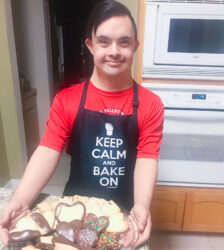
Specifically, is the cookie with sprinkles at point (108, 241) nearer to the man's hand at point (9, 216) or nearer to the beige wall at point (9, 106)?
the man's hand at point (9, 216)

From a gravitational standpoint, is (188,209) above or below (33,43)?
below

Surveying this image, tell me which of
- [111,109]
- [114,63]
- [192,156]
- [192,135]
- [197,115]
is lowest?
[192,156]

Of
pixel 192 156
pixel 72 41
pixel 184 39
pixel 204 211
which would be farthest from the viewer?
pixel 72 41

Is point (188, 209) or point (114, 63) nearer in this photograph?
point (114, 63)

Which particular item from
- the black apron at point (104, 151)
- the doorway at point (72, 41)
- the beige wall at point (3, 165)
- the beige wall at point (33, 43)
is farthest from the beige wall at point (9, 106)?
the doorway at point (72, 41)

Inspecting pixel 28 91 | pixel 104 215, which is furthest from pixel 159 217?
pixel 28 91

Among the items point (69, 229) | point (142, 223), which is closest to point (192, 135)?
point (142, 223)

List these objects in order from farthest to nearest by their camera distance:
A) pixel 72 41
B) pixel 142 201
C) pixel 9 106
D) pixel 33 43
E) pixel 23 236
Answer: pixel 72 41
pixel 33 43
pixel 9 106
pixel 142 201
pixel 23 236

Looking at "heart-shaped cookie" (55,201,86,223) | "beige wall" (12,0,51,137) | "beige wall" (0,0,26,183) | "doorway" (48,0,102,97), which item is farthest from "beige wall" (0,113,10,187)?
"doorway" (48,0,102,97)

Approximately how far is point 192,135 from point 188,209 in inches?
19.1

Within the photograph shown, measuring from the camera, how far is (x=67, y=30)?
3.76 m

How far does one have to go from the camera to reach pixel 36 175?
1.94 ft

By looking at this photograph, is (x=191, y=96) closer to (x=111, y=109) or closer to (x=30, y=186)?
(x=111, y=109)

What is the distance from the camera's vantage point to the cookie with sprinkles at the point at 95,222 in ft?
1.43
